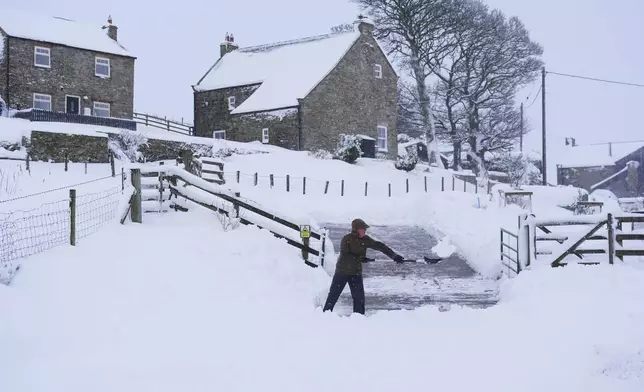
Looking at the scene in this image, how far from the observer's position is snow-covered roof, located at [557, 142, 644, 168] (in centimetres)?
6769

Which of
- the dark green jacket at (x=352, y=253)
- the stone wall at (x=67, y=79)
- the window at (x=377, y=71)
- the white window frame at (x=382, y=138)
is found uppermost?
the window at (x=377, y=71)

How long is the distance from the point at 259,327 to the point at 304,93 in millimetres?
30652

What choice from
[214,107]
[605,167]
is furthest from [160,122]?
[605,167]

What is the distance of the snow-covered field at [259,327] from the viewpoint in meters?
6.64

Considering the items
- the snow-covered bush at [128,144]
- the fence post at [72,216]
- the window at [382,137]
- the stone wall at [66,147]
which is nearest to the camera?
the fence post at [72,216]

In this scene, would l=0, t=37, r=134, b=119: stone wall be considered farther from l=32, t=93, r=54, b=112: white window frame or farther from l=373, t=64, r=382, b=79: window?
l=373, t=64, r=382, b=79: window

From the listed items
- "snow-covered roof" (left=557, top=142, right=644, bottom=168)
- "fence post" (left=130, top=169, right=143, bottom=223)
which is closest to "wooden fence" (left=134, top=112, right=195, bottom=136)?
"fence post" (left=130, top=169, right=143, bottom=223)

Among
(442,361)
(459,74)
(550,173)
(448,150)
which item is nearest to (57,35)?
(459,74)

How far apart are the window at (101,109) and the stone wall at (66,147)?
12.1 meters

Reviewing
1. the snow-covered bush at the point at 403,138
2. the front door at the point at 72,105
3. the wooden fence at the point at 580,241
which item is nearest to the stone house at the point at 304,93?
the front door at the point at 72,105

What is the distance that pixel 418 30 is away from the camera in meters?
42.5

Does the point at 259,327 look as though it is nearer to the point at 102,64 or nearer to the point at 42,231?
the point at 42,231

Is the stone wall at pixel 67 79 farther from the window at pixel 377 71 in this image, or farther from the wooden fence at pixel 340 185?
the window at pixel 377 71

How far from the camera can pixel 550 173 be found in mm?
73750
